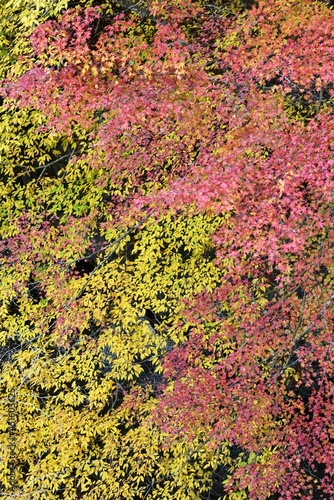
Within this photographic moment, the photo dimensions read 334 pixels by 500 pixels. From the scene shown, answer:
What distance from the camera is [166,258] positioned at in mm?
12211

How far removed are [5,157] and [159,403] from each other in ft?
18.6

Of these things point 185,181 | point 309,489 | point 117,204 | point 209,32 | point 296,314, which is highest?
point 209,32

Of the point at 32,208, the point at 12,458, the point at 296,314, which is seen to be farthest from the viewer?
the point at 32,208

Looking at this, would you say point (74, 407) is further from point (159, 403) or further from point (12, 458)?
point (159, 403)

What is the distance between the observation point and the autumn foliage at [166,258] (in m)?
8.94

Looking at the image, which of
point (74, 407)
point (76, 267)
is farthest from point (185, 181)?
point (74, 407)

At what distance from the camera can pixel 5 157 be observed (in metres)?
13.4

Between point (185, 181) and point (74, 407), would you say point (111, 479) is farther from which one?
point (185, 181)

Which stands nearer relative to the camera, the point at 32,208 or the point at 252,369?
the point at 252,369

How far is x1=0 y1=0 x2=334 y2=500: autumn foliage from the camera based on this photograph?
8.94 meters

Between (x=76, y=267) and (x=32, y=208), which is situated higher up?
(x=32, y=208)

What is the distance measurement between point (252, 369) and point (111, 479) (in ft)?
11.6

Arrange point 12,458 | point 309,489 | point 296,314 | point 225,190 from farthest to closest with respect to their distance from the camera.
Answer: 1. point 12,458
2. point 309,489
3. point 296,314
4. point 225,190

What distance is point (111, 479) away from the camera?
11.8 m
